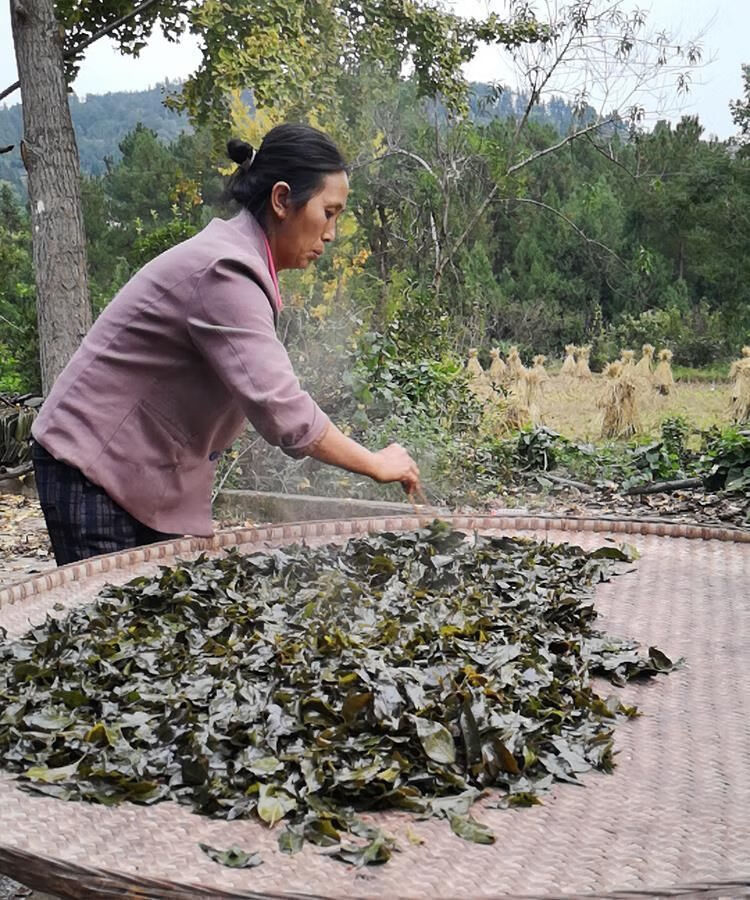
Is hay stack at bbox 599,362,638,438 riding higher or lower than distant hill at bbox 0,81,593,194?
lower

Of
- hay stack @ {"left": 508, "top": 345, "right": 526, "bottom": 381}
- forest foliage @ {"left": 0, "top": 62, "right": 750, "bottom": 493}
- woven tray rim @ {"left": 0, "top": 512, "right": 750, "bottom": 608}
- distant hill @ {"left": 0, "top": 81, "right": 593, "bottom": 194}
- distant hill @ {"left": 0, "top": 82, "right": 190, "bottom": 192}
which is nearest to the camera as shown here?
woven tray rim @ {"left": 0, "top": 512, "right": 750, "bottom": 608}

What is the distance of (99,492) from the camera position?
210cm

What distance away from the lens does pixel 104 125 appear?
760 inches

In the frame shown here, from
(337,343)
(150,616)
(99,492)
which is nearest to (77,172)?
(337,343)

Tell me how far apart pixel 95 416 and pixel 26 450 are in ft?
15.0

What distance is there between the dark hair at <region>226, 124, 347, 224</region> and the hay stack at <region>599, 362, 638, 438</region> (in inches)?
215

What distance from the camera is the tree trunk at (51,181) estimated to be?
5.23 m

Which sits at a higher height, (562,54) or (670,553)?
(562,54)

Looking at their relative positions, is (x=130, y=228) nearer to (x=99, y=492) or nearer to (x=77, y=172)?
(x=77, y=172)

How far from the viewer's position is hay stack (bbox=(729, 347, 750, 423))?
24.0ft

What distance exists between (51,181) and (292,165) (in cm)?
375

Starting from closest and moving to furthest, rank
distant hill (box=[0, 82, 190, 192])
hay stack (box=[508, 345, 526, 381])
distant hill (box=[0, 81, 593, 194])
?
hay stack (box=[508, 345, 526, 381]) < distant hill (box=[0, 81, 593, 194]) < distant hill (box=[0, 82, 190, 192])

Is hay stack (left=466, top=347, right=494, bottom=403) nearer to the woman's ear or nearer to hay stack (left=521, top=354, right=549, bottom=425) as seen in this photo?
hay stack (left=521, top=354, right=549, bottom=425)

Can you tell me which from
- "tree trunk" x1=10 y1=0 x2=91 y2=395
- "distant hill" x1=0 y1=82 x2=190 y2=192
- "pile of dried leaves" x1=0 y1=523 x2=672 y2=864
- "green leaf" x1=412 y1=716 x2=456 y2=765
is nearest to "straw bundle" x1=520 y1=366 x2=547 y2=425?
"tree trunk" x1=10 y1=0 x2=91 y2=395
